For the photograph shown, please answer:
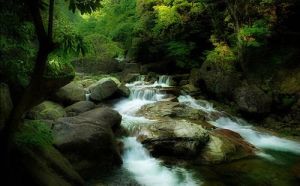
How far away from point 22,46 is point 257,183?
23.2 feet

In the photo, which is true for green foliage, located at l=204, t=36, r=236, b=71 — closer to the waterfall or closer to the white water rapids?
the white water rapids

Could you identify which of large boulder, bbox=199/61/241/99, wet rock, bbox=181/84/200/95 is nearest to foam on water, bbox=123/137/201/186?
→ large boulder, bbox=199/61/241/99

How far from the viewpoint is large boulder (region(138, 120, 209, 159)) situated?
10.7 m

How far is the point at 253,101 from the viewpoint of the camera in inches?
607

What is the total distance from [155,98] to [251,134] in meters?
5.64

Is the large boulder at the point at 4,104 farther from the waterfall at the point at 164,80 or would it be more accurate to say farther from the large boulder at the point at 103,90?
the waterfall at the point at 164,80

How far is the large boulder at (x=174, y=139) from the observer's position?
422 inches

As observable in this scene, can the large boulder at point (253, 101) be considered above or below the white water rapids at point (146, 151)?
above

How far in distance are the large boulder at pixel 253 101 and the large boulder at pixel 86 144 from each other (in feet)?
24.9

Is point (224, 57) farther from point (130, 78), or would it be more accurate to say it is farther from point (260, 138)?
point (130, 78)

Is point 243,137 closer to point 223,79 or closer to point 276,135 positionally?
point 276,135

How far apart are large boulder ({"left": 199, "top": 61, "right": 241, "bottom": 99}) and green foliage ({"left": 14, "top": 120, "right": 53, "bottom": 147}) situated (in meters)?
12.8

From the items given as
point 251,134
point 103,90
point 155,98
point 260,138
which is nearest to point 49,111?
point 103,90

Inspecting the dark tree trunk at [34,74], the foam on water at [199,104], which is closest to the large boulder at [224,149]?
the foam on water at [199,104]
